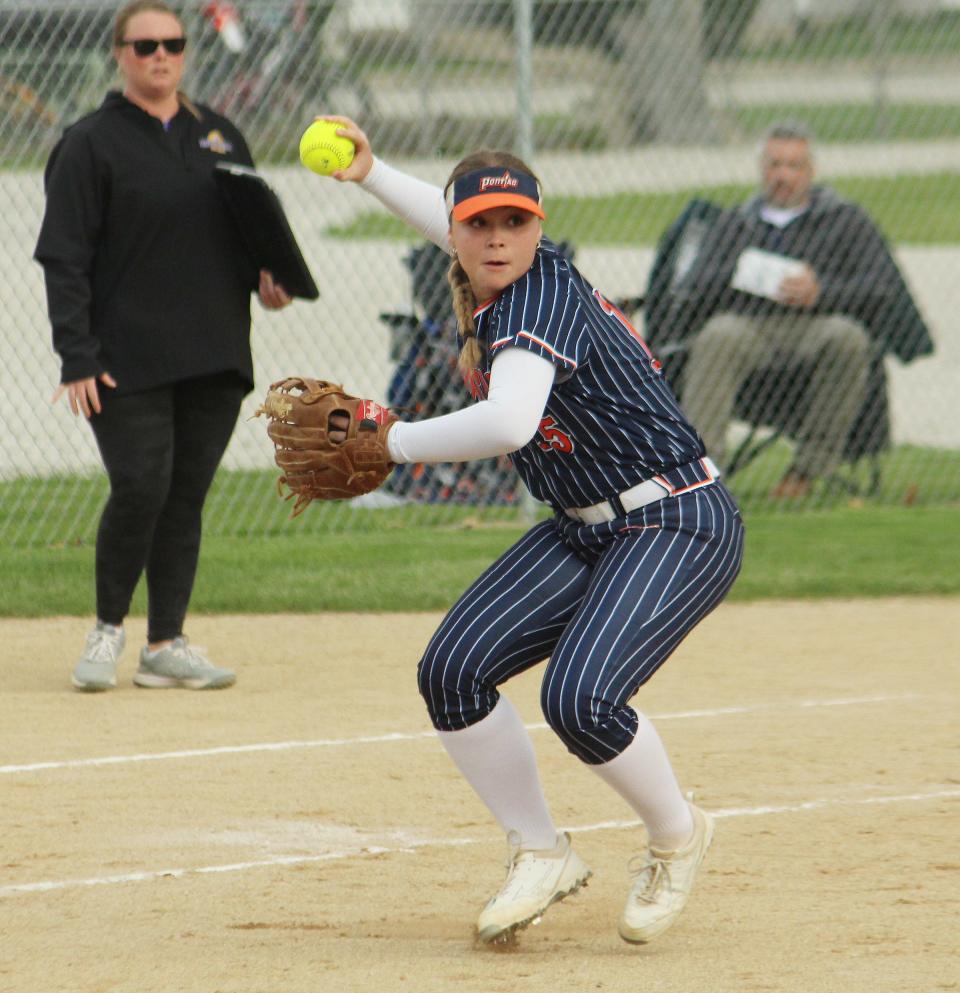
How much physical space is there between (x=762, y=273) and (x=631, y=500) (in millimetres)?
5872

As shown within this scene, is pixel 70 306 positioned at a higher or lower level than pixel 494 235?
lower

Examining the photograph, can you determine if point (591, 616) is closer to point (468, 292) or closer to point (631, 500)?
point (631, 500)

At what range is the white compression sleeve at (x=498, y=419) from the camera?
369 centimetres

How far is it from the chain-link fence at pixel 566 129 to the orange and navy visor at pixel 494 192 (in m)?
4.88

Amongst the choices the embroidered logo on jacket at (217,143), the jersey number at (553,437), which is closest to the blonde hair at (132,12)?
the embroidered logo on jacket at (217,143)

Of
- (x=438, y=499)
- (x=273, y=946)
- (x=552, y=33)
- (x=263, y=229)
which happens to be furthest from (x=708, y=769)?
(x=552, y=33)

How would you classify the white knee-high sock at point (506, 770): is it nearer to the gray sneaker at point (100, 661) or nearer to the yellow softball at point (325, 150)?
the yellow softball at point (325, 150)

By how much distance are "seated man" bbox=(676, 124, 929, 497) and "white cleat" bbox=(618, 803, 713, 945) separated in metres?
5.70

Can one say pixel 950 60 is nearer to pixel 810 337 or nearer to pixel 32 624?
pixel 810 337

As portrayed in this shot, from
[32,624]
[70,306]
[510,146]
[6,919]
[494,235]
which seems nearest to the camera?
[494,235]

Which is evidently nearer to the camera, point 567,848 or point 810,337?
point 567,848

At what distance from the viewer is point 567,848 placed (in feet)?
13.7

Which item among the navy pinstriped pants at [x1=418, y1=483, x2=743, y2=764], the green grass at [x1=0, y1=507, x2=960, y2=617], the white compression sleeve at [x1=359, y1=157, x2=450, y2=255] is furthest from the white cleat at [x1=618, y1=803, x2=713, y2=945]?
the green grass at [x1=0, y1=507, x2=960, y2=617]

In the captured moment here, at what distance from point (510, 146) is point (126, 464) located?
5.29 metres
